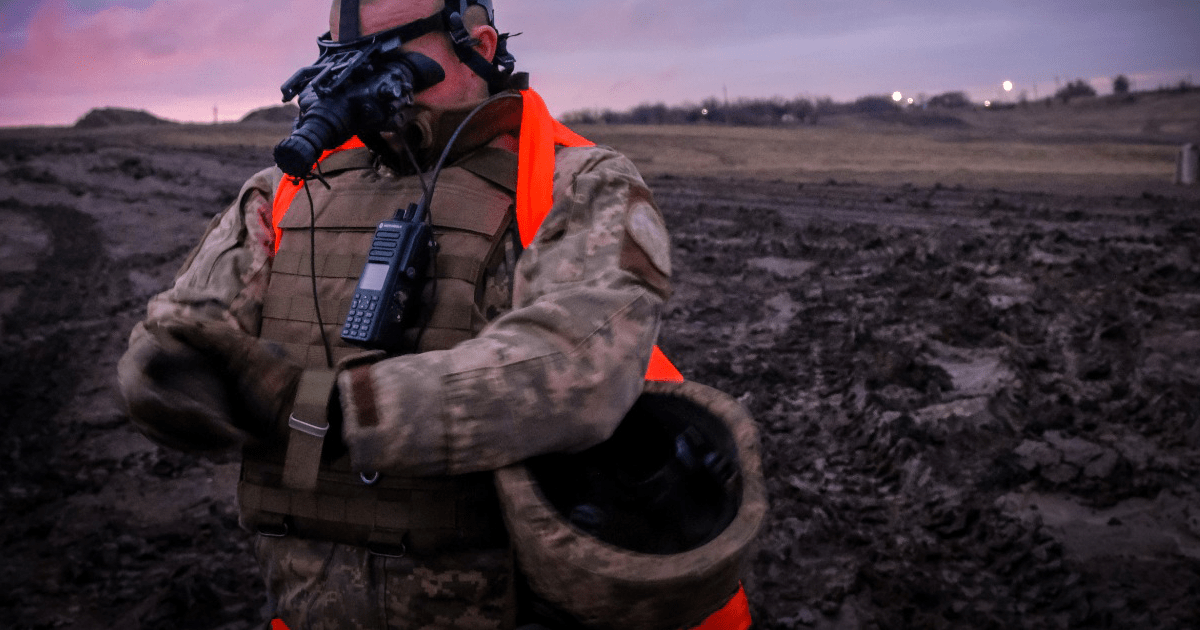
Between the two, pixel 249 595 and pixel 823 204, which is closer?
pixel 249 595

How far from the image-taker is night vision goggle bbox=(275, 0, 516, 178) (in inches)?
81.4

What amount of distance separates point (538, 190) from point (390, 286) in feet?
1.27

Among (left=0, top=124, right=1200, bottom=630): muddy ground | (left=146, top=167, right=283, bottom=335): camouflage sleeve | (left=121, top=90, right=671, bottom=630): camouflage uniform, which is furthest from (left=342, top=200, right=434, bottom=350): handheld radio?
(left=0, top=124, right=1200, bottom=630): muddy ground

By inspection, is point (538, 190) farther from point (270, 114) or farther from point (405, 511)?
point (270, 114)

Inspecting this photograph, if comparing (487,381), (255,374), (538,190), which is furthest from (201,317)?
(538,190)

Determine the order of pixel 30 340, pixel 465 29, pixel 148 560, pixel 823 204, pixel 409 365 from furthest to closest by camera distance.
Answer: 1. pixel 823 204
2. pixel 30 340
3. pixel 148 560
4. pixel 465 29
5. pixel 409 365

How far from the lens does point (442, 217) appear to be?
218 centimetres

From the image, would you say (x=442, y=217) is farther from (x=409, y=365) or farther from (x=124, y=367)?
(x=124, y=367)

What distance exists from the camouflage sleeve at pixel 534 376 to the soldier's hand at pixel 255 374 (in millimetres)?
158

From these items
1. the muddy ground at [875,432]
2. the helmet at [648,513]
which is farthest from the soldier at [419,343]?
the muddy ground at [875,432]

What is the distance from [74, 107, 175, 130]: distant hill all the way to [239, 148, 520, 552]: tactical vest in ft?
176

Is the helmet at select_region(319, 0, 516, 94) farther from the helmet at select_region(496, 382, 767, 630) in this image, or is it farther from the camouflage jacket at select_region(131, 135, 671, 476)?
the helmet at select_region(496, 382, 767, 630)

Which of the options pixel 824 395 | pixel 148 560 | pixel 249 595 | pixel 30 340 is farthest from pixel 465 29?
pixel 30 340

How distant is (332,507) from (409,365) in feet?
1.84
